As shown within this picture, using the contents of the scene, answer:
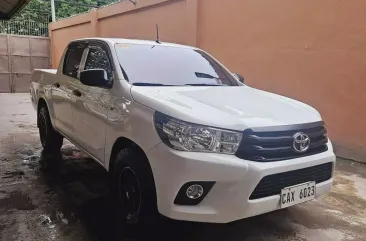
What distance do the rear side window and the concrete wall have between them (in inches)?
143

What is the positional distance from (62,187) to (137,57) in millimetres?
1719

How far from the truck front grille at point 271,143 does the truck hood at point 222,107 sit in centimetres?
5

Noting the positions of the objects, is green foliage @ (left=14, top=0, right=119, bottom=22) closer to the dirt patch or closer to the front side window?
the front side window

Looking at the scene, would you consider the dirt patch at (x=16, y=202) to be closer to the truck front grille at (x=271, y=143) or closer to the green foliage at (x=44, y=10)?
the truck front grille at (x=271, y=143)

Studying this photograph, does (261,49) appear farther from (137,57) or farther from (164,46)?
(137,57)

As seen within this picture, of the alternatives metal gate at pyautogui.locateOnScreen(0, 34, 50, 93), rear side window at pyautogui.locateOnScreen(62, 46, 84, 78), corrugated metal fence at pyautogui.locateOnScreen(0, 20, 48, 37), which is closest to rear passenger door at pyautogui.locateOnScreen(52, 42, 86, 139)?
rear side window at pyautogui.locateOnScreen(62, 46, 84, 78)

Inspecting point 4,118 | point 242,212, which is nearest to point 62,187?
point 242,212

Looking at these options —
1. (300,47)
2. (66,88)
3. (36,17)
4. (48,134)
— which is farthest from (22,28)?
(300,47)

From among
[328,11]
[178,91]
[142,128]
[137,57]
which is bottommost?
[142,128]

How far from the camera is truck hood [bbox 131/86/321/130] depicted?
2.45m

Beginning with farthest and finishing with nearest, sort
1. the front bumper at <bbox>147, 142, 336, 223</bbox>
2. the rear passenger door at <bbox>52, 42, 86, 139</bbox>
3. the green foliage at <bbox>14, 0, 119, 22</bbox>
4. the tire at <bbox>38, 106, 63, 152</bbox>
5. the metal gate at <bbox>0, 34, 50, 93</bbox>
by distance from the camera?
the green foliage at <bbox>14, 0, 119, 22</bbox>
the metal gate at <bbox>0, 34, 50, 93</bbox>
the tire at <bbox>38, 106, 63, 152</bbox>
the rear passenger door at <bbox>52, 42, 86, 139</bbox>
the front bumper at <bbox>147, 142, 336, 223</bbox>

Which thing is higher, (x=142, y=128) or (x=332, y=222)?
(x=142, y=128)

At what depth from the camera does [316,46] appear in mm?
5848

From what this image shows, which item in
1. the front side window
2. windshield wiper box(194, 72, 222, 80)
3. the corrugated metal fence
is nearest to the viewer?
the front side window
